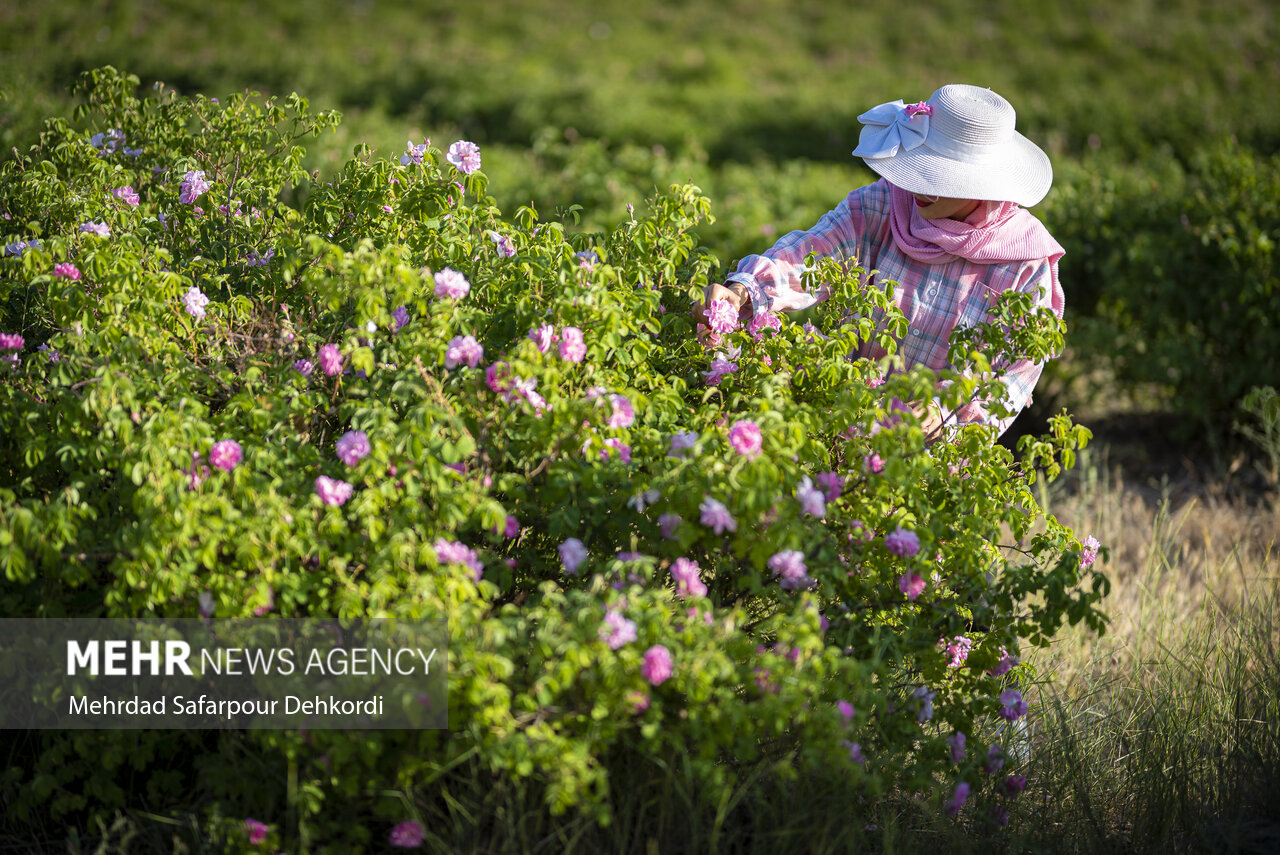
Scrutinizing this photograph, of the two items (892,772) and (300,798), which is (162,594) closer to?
(300,798)

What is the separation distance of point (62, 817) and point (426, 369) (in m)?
1.33

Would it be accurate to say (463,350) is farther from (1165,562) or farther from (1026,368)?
(1165,562)

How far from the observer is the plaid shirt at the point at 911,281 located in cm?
263

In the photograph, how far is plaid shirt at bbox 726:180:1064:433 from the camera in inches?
104

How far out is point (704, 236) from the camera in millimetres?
5871

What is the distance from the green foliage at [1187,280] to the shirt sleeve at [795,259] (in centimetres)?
280

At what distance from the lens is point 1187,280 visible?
4949 millimetres

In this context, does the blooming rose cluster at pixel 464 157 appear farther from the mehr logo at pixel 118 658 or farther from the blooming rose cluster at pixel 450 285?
the mehr logo at pixel 118 658

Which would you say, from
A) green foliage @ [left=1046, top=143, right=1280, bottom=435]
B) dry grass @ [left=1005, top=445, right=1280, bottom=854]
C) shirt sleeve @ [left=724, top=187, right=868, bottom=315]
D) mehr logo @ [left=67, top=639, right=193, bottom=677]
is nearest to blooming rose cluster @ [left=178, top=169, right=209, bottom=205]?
mehr logo @ [left=67, top=639, right=193, bottom=677]

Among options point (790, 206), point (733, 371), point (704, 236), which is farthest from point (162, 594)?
point (790, 206)

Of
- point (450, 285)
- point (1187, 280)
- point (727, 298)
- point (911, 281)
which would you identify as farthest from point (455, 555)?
point (1187, 280)

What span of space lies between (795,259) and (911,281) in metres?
0.34

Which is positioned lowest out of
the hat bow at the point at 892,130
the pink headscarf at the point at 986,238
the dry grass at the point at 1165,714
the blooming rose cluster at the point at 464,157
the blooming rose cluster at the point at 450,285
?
the dry grass at the point at 1165,714

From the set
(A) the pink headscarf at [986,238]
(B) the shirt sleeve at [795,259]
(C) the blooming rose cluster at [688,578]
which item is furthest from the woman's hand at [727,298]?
(C) the blooming rose cluster at [688,578]
